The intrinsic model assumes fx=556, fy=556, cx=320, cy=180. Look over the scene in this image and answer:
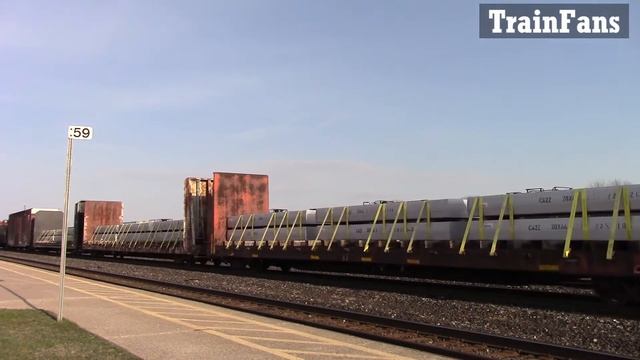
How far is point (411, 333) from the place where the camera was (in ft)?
29.4

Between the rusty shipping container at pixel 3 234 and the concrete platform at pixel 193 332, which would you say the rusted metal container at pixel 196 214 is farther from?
the rusty shipping container at pixel 3 234

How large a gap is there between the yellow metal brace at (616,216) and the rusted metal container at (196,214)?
17.8 metres

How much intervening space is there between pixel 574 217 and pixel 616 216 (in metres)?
0.88

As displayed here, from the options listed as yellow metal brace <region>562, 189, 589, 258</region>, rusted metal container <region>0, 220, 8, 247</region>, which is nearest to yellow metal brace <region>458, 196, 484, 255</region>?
yellow metal brace <region>562, 189, 589, 258</region>

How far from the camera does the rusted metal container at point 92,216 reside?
133 ft

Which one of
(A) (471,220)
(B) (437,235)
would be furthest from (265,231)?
(A) (471,220)

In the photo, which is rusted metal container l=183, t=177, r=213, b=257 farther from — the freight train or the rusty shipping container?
the rusty shipping container

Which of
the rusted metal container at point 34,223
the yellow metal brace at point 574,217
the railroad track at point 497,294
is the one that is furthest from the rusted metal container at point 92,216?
the yellow metal brace at point 574,217

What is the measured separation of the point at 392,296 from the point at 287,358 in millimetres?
6759

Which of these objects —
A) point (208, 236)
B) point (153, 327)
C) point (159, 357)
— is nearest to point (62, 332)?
point (153, 327)

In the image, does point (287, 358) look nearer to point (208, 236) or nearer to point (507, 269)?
point (507, 269)

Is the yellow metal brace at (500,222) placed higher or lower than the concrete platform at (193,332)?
higher

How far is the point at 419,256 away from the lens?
47.2 feet

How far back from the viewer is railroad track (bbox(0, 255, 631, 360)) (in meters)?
7.32
